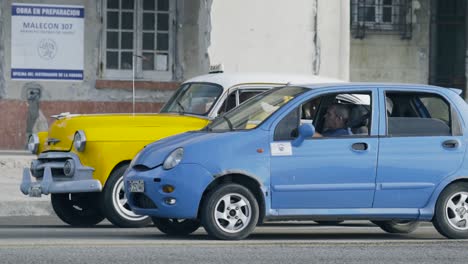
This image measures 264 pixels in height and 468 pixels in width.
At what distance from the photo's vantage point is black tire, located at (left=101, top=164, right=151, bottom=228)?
535 inches

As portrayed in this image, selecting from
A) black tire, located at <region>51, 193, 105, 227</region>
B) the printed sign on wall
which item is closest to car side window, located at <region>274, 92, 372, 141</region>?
black tire, located at <region>51, 193, 105, 227</region>

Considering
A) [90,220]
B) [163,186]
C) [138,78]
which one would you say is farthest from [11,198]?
[138,78]

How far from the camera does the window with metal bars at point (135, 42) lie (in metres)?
25.2

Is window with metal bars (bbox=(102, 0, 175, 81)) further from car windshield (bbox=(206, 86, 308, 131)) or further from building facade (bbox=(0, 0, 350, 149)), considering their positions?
car windshield (bbox=(206, 86, 308, 131))

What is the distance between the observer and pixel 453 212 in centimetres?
1253

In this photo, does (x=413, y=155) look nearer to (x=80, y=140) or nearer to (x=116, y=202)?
(x=116, y=202)

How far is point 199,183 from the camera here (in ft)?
38.9

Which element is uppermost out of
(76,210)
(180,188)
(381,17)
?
(381,17)

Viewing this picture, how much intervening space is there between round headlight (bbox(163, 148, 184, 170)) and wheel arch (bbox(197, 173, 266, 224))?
1.21 ft

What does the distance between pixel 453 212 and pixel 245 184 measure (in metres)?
2.07

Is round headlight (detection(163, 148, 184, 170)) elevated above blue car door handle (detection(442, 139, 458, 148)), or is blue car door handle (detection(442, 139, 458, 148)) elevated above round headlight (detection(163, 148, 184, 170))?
blue car door handle (detection(442, 139, 458, 148))

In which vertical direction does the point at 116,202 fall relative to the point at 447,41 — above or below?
below

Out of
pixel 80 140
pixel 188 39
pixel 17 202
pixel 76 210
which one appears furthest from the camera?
pixel 188 39

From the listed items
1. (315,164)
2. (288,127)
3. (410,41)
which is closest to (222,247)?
(315,164)
